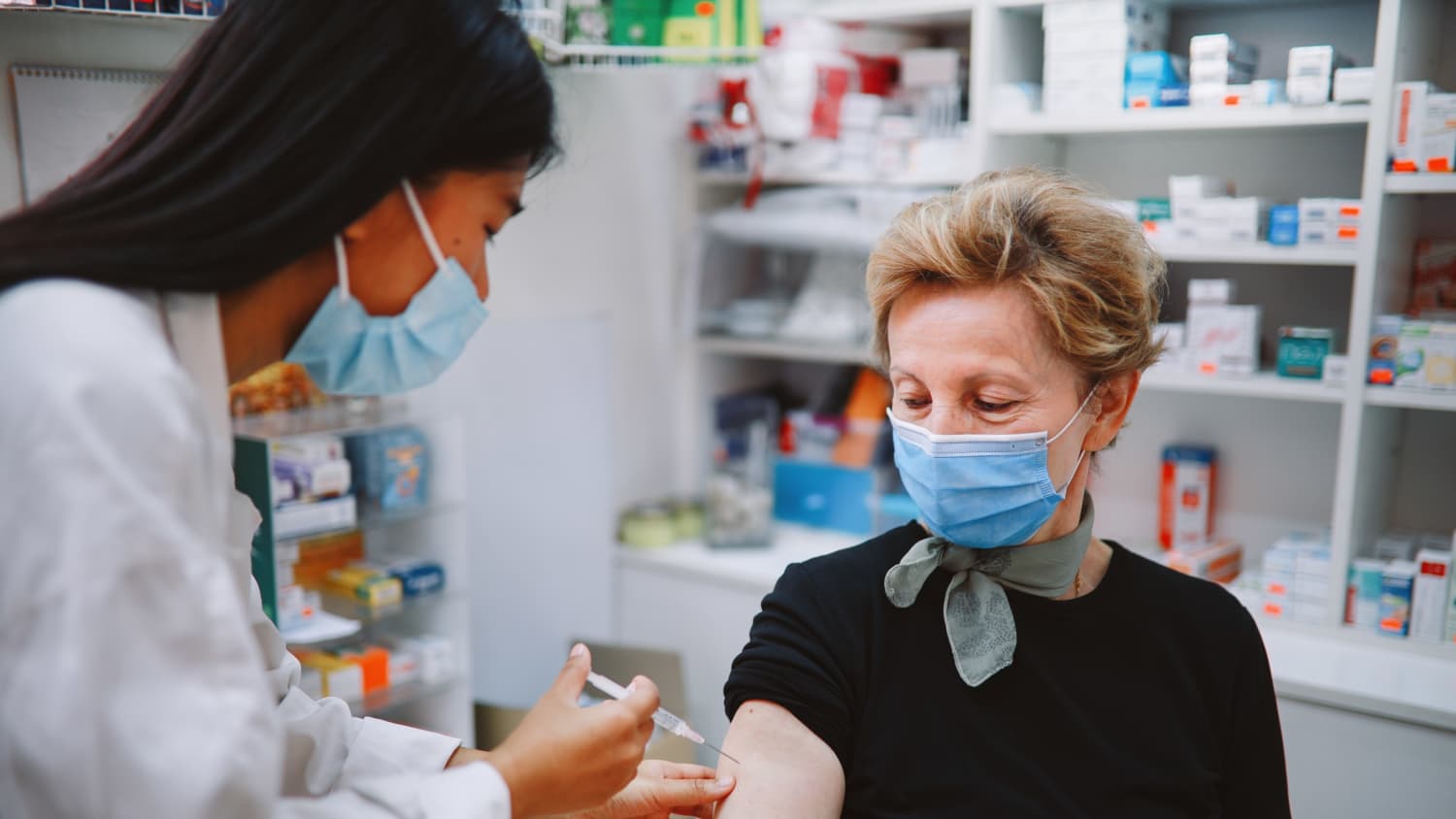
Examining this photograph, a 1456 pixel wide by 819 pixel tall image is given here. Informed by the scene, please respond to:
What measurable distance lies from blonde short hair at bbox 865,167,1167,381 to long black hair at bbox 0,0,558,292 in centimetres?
73

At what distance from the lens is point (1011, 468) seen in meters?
1.54

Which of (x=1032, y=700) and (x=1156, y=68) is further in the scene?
(x=1156, y=68)

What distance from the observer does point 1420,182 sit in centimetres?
246

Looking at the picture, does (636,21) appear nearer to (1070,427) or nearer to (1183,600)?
(1070,427)

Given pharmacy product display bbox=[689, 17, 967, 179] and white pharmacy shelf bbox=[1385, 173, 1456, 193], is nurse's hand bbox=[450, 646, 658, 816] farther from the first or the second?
pharmacy product display bbox=[689, 17, 967, 179]

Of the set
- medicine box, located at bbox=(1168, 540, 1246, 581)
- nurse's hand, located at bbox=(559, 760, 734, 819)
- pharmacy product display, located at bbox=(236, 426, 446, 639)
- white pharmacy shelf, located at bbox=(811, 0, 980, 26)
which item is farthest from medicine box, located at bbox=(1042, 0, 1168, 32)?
nurse's hand, located at bbox=(559, 760, 734, 819)

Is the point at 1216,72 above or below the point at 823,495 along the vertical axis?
above

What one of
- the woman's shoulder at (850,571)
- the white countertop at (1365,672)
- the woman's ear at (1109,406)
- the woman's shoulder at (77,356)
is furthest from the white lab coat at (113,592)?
the white countertop at (1365,672)

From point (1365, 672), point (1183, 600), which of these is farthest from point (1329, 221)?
point (1183, 600)

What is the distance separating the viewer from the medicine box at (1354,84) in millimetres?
2521

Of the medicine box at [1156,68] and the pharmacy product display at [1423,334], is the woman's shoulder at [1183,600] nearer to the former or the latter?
the pharmacy product display at [1423,334]

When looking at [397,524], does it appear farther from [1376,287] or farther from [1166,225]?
[1376,287]

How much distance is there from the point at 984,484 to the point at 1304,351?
1.58m

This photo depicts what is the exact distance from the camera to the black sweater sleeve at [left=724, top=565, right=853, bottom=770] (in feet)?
4.78
